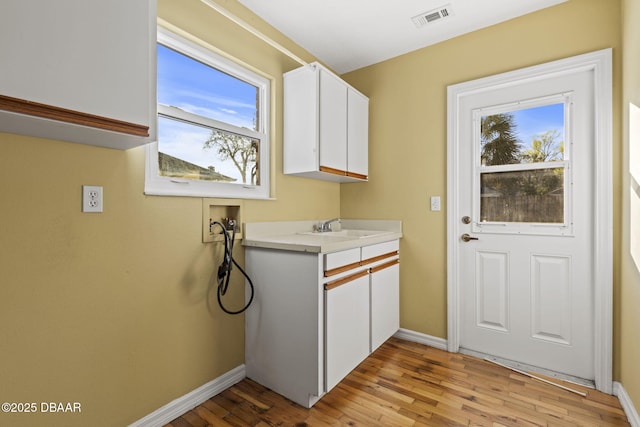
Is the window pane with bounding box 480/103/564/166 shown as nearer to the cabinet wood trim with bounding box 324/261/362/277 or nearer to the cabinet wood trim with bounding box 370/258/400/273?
the cabinet wood trim with bounding box 370/258/400/273

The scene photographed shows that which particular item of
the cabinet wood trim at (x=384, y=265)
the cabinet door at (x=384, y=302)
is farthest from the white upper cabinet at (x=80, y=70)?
the cabinet door at (x=384, y=302)

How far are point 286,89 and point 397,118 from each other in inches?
40.2

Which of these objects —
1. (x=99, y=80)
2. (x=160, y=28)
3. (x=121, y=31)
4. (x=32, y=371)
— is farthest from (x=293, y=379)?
(x=160, y=28)

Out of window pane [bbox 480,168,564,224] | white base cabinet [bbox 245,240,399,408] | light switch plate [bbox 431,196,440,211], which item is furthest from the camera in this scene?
light switch plate [bbox 431,196,440,211]

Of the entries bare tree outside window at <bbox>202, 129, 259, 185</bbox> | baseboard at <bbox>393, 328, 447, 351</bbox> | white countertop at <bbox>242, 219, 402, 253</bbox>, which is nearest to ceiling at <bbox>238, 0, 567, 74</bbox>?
bare tree outside window at <bbox>202, 129, 259, 185</bbox>

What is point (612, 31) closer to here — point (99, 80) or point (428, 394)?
point (428, 394)

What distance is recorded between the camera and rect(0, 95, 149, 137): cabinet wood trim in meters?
0.96

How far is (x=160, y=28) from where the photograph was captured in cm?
167

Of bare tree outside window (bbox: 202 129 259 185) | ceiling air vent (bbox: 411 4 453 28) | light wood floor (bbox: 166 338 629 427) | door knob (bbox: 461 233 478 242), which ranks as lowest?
light wood floor (bbox: 166 338 629 427)

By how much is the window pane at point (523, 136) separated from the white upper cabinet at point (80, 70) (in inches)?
89.1

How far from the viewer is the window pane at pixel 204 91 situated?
176cm

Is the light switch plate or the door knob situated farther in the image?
the light switch plate

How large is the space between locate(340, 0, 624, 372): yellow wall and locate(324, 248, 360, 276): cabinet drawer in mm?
859

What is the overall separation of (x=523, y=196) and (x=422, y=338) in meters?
1.38
